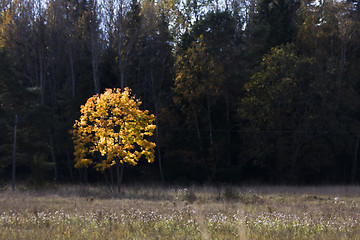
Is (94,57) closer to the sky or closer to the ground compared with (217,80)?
closer to the sky

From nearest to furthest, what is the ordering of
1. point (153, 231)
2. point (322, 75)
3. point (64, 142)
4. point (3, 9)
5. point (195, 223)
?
point (153, 231)
point (195, 223)
point (322, 75)
point (64, 142)
point (3, 9)

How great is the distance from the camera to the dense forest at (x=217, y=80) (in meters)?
37.0

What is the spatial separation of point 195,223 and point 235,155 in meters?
30.8

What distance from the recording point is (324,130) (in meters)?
37.7

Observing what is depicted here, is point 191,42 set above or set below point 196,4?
below

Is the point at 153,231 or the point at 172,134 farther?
the point at 172,134

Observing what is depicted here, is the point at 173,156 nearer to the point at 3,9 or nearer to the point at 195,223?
the point at 3,9

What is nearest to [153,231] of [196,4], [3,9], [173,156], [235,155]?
[173,156]

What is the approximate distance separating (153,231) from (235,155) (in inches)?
1255

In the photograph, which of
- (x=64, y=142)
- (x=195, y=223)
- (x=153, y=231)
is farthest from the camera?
(x=64, y=142)

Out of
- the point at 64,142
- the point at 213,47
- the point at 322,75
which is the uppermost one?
the point at 213,47

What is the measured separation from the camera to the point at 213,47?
38812mm

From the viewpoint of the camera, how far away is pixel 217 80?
3788 cm

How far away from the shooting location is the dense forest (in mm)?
37031
